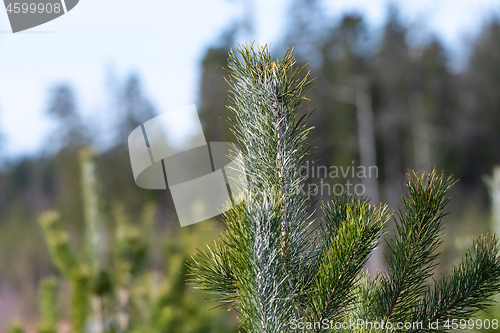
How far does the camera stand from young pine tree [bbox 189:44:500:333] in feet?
1.49

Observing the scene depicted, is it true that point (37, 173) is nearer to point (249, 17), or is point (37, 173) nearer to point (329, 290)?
point (249, 17)

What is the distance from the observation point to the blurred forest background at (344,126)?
602 centimetres

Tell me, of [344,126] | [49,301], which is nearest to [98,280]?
[49,301]

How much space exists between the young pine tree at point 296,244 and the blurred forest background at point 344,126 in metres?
5.38

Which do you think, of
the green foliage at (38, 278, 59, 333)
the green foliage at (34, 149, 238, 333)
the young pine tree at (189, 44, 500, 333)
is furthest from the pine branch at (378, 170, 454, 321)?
the green foliage at (38, 278, 59, 333)

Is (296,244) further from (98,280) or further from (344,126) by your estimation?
(344,126)

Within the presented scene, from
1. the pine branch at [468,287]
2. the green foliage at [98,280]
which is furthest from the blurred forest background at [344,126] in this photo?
the pine branch at [468,287]

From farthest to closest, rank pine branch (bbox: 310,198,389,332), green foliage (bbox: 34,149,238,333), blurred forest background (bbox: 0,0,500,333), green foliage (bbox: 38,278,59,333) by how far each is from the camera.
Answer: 1. blurred forest background (bbox: 0,0,500,333)
2. green foliage (bbox: 38,278,59,333)
3. green foliage (bbox: 34,149,238,333)
4. pine branch (bbox: 310,198,389,332)

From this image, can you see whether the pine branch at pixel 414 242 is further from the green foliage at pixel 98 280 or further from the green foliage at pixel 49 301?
the green foliage at pixel 49 301

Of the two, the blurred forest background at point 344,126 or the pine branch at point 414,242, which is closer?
the pine branch at point 414,242

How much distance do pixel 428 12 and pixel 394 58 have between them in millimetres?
1763

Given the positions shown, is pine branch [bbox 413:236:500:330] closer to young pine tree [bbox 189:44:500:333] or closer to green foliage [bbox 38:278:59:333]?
young pine tree [bbox 189:44:500:333]

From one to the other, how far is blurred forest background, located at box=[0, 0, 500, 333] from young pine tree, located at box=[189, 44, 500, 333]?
17.6 feet

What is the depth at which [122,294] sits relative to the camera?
1.77m
